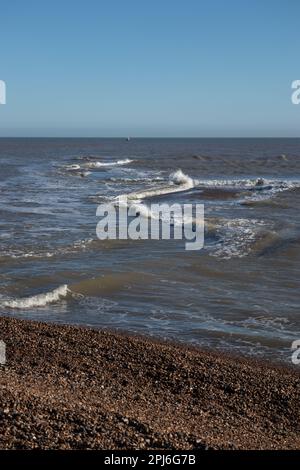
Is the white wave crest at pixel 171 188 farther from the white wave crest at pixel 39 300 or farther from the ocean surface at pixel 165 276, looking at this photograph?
the white wave crest at pixel 39 300

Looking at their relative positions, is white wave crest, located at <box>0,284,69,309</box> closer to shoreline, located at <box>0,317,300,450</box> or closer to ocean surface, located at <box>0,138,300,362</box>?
ocean surface, located at <box>0,138,300,362</box>

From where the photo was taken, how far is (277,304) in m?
13.7

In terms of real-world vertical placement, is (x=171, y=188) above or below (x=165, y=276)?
above

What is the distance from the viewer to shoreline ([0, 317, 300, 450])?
648 centimetres

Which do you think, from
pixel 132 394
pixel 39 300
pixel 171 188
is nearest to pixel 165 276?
pixel 39 300

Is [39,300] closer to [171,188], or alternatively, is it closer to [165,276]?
[165,276]

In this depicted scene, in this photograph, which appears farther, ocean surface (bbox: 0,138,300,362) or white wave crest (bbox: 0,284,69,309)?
white wave crest (bbox: 0,284,69,309)

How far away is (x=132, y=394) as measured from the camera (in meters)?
8.28

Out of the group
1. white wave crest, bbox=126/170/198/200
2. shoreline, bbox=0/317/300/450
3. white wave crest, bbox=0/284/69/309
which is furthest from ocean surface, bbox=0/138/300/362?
white wave crest, bbox=126/170/198/200

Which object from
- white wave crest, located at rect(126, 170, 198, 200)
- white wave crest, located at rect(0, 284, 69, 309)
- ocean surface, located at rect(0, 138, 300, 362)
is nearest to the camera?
ocean surface, located at rect(0, 138, 300, 362)
